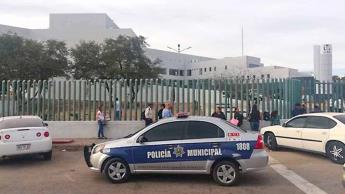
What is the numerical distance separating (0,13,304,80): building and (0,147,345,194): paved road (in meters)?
49.9

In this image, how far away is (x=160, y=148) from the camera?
938cm

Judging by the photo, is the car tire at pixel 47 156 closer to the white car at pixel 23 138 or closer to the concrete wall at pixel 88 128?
the white car at pixel 23 138

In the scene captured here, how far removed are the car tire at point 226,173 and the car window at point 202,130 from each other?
0.64 meters

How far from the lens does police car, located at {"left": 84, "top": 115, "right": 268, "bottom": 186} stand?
927cm

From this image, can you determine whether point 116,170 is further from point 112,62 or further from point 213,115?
point 112,62

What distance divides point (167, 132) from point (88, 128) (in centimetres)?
918

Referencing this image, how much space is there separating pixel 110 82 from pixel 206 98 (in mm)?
4092

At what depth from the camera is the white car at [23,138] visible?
12.0 metres

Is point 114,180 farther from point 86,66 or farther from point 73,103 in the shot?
point 86,66

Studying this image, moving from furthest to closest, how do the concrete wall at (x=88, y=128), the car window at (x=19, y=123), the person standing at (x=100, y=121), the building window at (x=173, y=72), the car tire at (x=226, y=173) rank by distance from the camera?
the building window at (x=173, y=72) < the concrete wall at (x=88, y=128) < the person standing at (x=100, y=121) < the car window at (x=19, y=123) < the car tire at (x=226, y=173)

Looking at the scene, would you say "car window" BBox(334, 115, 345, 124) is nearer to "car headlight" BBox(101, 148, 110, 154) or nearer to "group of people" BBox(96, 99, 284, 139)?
"group of people" BBox(96, 99, 284, 139)

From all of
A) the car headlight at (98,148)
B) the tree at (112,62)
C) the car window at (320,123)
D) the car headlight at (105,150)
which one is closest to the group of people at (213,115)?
the car window at (320,123)

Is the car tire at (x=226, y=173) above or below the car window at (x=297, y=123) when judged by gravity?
below

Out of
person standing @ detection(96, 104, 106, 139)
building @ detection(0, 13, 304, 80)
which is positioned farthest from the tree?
person standing @ detection(96, 104, 106, 139)
